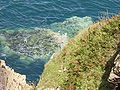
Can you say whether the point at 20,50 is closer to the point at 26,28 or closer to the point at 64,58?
the point at 26,28

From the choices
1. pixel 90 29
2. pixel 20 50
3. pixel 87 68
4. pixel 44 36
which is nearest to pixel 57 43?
pixel 44 36

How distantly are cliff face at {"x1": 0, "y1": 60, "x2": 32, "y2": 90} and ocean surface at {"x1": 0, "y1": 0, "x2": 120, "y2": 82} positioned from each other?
2371 centimetres

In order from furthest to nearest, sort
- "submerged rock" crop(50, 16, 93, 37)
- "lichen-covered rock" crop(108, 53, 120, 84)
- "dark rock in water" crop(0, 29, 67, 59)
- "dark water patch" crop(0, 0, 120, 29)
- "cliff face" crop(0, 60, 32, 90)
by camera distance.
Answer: "dark water patch" crop(0, 0, 120, 29) < "submerged rock" crop(50, 16, 93, 37) < "dark rock in water" crop(0, 29, 67, 59) < "cliff face" crop(0, 60, 32, 90) < "lichen-covered rock" crop(108, 53, 120, 84)

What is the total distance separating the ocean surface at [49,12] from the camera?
46156mm

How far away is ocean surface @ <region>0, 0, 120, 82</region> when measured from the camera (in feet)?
151

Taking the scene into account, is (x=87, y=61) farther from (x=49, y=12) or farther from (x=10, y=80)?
(x=49, y=12)

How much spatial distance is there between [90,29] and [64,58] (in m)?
2.55

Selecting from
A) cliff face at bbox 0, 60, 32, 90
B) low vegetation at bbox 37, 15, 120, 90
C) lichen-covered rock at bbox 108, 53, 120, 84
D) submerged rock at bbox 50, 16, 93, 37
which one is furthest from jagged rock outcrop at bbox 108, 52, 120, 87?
submerged rock at bbox 50, 16, 93, 37

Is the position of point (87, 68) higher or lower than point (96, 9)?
higher

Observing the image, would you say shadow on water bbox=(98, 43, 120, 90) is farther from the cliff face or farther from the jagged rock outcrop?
the cliff face

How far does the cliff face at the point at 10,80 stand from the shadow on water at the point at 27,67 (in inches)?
542

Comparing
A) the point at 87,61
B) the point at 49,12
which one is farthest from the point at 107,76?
the point at 49,12

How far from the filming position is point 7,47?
131 feet

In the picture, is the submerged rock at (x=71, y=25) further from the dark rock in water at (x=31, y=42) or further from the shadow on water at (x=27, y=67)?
the shadow on water at (x=27, y=67)
